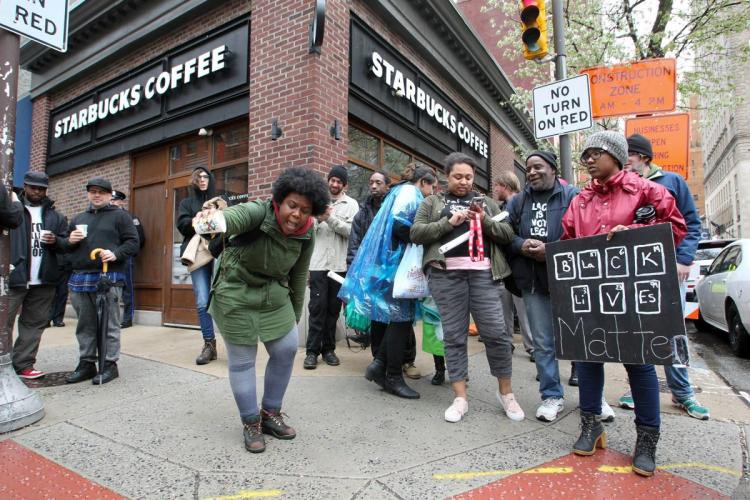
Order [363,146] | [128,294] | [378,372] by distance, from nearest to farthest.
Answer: [378,372]
[363,146]
[128,294]

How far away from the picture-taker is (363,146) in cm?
717

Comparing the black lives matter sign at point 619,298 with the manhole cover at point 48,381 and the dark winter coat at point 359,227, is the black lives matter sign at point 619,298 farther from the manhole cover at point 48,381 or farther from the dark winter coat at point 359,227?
the manhole cover at point 48,381

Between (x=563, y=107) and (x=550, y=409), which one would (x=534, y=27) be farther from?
(x=550, y=409)

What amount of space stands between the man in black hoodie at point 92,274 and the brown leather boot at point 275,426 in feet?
6.68

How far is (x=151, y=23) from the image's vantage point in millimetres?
7602

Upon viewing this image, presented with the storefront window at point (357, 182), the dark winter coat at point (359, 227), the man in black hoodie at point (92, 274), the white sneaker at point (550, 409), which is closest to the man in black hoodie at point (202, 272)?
the man in black hoodie at point (92, 274)

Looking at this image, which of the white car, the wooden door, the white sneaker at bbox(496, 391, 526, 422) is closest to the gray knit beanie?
the white sneaker at bbox(496, 391, 526, 422)

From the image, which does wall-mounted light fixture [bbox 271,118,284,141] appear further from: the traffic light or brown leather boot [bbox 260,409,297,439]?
brown leather boot [bbox 260,409,297,439]

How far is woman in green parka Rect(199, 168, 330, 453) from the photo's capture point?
260cm

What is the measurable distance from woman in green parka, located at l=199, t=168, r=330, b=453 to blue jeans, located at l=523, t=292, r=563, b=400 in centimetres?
177

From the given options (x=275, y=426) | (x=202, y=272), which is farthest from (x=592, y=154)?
(x=202, y=272)

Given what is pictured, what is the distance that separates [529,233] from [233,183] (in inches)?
188

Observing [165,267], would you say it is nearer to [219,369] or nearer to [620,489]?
[219,369]

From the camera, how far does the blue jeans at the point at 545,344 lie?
11.1 ft
